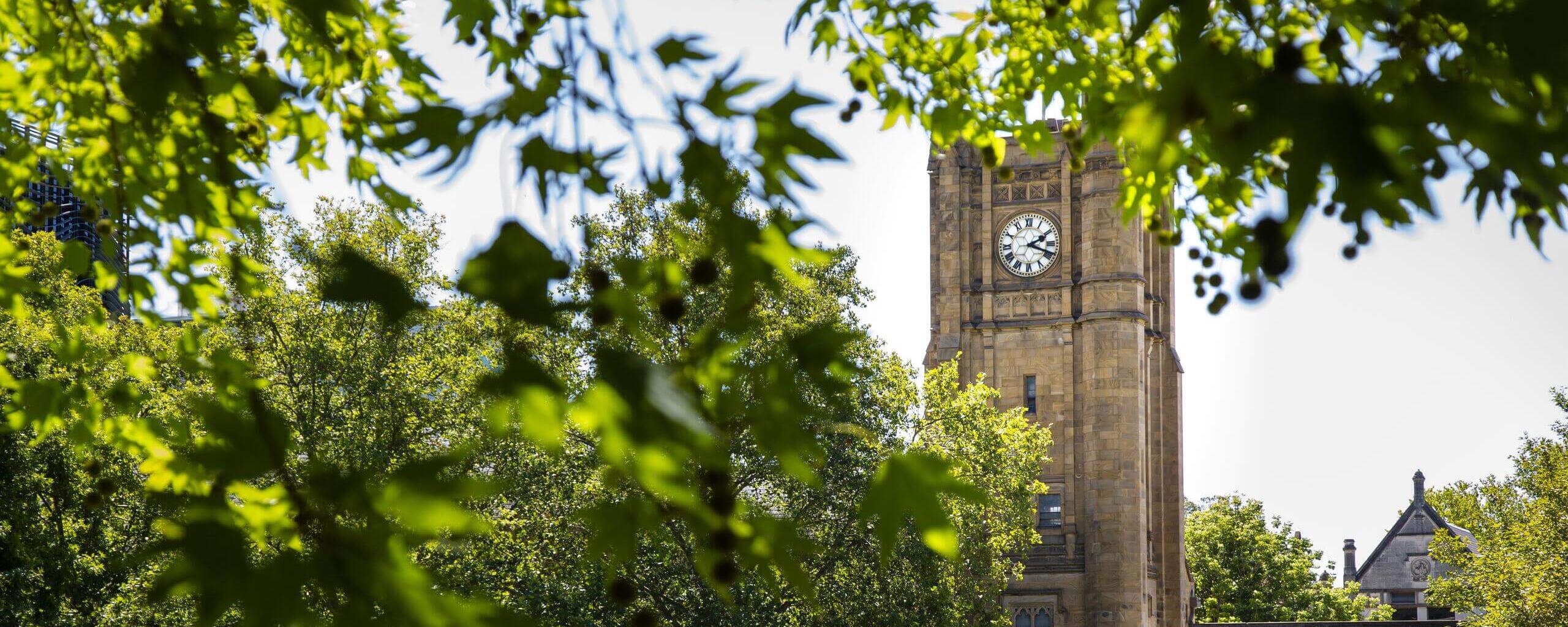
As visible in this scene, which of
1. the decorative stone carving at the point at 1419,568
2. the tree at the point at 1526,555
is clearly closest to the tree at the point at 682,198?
the tree at the point at 1526,555

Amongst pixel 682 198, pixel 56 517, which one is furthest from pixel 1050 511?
pixel 682 198

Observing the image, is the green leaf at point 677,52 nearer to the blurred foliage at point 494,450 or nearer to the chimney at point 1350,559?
the blurred foliage at point 494,450

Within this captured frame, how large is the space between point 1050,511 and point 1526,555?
14.1 metres

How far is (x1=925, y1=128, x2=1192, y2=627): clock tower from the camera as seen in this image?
3994 cm

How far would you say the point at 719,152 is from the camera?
111 inches

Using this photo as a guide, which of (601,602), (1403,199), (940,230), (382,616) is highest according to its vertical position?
(940,230)

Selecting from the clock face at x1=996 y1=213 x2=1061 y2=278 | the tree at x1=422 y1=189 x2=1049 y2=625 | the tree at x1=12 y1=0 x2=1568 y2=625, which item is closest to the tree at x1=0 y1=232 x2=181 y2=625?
the tree at x1=422 y1=189 x2=1049 y2=625

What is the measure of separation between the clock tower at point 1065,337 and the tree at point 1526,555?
840cm

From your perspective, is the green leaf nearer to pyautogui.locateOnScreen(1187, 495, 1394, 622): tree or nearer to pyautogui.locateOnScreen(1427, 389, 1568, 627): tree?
pyautogui.locateOnScreen(1427, 389, 1568, 627): tree

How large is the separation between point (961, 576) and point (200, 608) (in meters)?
22.1

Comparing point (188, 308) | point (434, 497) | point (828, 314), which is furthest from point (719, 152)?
point (828, 314)

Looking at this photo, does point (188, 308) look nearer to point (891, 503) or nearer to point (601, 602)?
point (891, 503)

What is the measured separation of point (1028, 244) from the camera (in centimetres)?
4294

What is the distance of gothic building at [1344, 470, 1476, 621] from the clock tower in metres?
45.4
